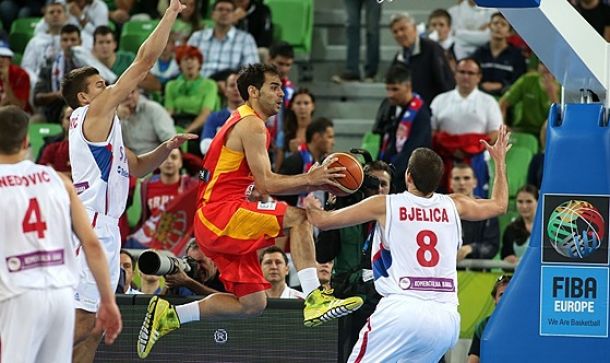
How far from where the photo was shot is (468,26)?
17.7 meters

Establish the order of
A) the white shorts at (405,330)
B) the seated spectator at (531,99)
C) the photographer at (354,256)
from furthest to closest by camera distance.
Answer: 1. the seated spectator at (531,99)
2. the photographer at (354,256)
3. the white shorts at (405,330)

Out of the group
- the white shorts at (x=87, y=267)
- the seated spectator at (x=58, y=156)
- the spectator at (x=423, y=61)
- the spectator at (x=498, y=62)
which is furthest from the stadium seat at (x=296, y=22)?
the white shorts at (x=87, y=267)

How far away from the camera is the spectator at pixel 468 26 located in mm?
17250

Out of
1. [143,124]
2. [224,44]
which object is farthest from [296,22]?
[143,124]

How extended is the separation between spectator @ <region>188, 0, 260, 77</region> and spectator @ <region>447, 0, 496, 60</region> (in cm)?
254

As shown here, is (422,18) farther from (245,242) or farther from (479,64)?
(245,242)

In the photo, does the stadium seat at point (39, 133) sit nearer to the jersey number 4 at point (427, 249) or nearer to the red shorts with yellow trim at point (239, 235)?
the red shorts with yellow trim at point (239, 235)

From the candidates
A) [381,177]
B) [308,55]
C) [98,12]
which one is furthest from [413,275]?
[98,12]

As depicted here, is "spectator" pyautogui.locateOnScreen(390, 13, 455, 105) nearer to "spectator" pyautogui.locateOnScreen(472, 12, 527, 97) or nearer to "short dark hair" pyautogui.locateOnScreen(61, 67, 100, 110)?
"spectator" pyautogui.locateOnScreen(472, 12, 527, 97)

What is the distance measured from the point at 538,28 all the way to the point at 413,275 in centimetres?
190

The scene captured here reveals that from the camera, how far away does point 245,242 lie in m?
10.1

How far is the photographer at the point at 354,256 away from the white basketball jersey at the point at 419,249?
116 centimetres

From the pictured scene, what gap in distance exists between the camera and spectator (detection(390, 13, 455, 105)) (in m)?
16.0

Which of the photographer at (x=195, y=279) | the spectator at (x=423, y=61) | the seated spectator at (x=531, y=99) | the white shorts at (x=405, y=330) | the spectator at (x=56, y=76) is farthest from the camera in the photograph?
the spectator at (x=56, y=76)
